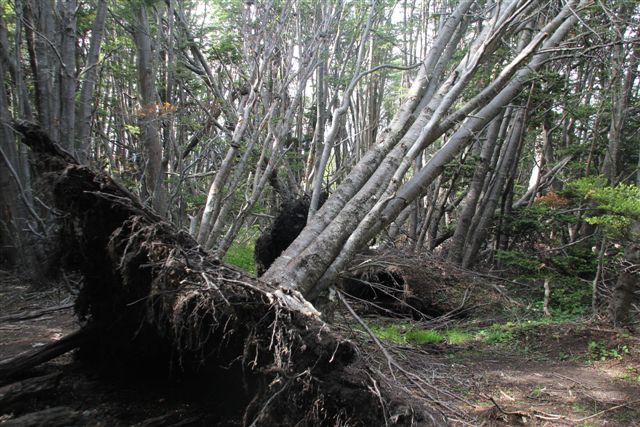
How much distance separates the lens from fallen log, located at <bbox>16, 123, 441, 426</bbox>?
2.48 meters

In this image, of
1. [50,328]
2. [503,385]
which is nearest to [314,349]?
[503,385]

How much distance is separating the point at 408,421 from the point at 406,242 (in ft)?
31.7

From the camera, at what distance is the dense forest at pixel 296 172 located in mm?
2863

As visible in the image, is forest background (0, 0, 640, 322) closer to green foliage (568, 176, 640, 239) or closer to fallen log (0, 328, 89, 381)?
green foliage (568, 176, 640, 239)

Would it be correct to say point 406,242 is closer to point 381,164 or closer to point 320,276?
point 381,164

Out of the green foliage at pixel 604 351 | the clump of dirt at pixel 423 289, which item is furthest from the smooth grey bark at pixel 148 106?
the green foliage at pixel 604 351

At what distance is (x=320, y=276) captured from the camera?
4.15 metres

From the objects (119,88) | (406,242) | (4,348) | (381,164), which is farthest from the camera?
(406,242)

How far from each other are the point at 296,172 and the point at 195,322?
10.3m

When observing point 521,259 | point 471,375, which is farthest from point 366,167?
point 521,259

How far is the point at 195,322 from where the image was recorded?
8.42 feet

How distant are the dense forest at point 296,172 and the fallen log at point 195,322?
2 centimetres

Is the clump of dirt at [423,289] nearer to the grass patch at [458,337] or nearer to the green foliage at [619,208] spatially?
the grass patch at [458,337]

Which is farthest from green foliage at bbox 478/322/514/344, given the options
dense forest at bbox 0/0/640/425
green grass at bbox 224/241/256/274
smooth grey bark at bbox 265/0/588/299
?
green grass at bbox 224/241/256/274
